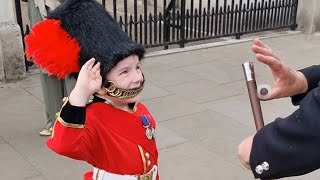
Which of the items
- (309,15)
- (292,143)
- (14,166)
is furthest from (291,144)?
(309,15)

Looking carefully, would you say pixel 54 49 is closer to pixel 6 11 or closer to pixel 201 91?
pixel 201 91

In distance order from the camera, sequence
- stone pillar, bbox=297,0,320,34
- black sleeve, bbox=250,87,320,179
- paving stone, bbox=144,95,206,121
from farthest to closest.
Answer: stone pillar, bbox=297,0,320,34 → paving stone, bbox=144,95,206,121 → black sleeve, bbox=250,87,320,179

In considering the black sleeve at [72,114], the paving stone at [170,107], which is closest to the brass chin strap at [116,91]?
the black sleeve at [72,114]

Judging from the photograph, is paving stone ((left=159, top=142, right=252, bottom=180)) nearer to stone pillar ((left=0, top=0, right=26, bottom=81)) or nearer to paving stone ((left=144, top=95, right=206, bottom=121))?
paving stone ((left=144, top=95, right=206, bottom=121))

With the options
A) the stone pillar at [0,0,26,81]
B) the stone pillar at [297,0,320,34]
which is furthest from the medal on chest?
the stone pillar at [297,0,320,34]

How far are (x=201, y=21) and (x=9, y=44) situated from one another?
3.43 meters

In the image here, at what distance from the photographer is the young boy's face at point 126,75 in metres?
2.31

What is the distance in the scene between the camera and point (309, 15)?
9.02m

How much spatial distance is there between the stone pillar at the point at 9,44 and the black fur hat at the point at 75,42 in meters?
3.72

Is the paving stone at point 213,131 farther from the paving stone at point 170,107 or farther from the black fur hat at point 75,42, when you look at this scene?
the black fur hat at point 75,42

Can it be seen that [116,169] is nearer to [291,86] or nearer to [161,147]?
[291,86]

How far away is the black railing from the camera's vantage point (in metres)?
7.55

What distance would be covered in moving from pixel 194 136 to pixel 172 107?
76 centimetres

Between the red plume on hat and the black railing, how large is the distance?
485cm
